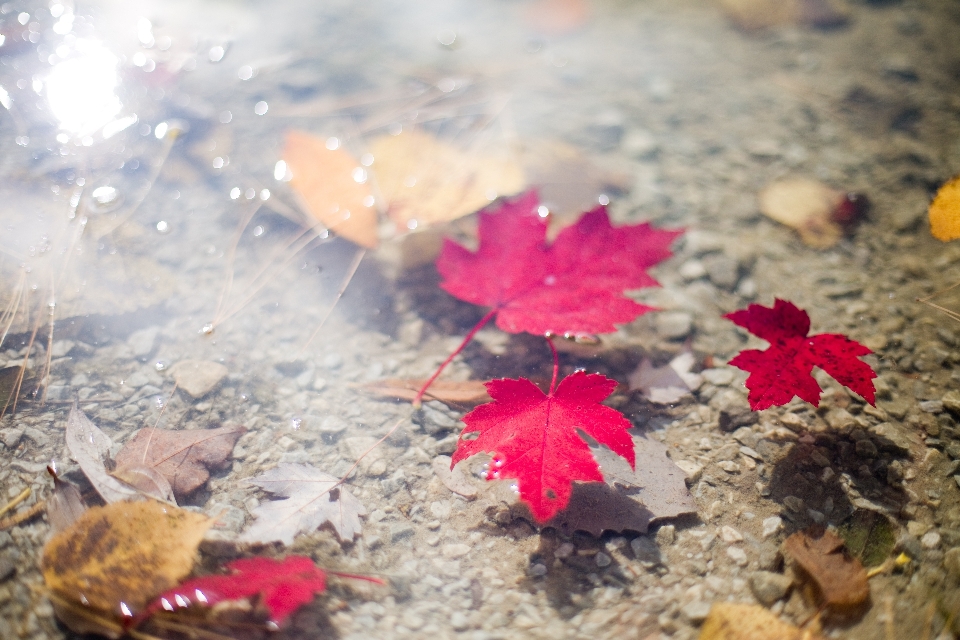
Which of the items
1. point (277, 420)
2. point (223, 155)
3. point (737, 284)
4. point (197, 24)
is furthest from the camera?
point (197, 24)

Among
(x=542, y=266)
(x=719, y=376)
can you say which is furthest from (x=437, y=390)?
(x=719, y=376)

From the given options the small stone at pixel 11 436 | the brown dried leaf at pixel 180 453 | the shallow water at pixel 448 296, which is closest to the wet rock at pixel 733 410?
the shallow water at pixel 448 296

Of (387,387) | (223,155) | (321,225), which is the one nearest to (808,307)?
(387,387)

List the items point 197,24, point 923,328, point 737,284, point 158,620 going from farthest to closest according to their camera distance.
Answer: point 197,24
point 737,284
point 923,328
point 158,620

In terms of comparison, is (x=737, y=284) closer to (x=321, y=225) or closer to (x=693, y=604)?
(x=693, y=604)

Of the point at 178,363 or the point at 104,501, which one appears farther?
the point at 178,363

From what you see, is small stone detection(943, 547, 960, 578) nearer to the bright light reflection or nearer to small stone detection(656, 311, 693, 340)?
small stone detection(656, 311, 693, 340)

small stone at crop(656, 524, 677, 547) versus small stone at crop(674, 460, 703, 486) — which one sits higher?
small stone at crop(674, 460, 703, 486)

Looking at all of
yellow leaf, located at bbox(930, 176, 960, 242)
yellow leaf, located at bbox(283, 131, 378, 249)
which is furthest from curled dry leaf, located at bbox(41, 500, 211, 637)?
yellow leaf, located at bbox(930, 176, 960, 242)
